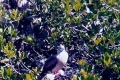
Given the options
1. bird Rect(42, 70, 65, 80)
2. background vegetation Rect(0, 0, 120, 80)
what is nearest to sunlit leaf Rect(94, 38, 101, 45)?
background vegetation Rect(0, 0, 120, 80)

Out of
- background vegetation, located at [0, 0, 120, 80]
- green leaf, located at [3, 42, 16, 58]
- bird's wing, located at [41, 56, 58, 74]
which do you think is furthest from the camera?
bird's wing, located at [41, 56, 58, 74]

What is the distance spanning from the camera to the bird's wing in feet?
13.0

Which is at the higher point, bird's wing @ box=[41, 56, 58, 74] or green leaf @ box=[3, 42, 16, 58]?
bird's wing @ box=[41, 56, 58, 74]

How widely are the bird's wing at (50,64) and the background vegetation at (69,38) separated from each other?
10cm

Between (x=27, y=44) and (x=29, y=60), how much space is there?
11.4 inches

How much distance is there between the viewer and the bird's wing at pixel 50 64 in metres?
3.98

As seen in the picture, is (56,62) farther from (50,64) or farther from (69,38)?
(69,38)

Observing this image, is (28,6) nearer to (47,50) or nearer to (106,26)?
(47,50)

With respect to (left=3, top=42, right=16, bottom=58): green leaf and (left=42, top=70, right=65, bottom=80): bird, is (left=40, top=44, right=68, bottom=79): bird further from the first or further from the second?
(left=3, top=42, right=16, bottom=58): green leaf

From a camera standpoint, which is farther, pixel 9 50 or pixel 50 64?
pixel 50 64

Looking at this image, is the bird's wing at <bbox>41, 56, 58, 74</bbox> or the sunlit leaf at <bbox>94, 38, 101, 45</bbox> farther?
the bird's wing at <bbox>41, 56, 58, 74</bbox>

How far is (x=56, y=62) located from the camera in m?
4.33

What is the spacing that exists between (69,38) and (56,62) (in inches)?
20.8

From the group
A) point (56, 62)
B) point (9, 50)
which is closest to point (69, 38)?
point (56, 62)
